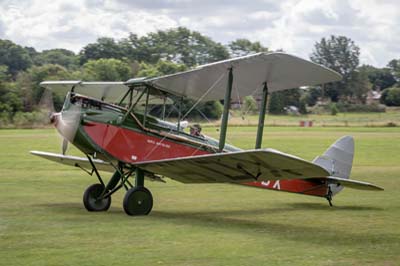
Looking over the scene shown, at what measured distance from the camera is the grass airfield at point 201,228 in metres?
8.21

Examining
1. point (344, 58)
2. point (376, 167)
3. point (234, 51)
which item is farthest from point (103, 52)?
point (376, 167)

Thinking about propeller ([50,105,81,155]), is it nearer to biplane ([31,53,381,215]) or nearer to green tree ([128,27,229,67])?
biplane ([31,53,381,215])

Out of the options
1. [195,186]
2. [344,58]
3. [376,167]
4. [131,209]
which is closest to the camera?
[131,209]

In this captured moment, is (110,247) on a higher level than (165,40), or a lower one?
lower

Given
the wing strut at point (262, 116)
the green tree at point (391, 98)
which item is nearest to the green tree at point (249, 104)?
the wing strut at point (262, 116)

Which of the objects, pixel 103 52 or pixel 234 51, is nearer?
pixel 103 52

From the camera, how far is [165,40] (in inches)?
4759

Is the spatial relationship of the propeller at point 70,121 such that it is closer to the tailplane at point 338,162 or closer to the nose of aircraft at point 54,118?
the nose of aircraft at point 54,118

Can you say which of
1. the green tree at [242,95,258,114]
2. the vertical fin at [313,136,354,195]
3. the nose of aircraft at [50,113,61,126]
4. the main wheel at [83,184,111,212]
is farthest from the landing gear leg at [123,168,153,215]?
the vertical fin at [313,136,354,195]

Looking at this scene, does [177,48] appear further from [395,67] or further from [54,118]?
[54,118]

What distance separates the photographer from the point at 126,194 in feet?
38.4

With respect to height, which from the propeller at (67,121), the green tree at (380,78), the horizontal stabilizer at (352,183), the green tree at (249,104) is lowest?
the horizontal stabilizer at (352,183)

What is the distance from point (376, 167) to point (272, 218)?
13.7 metres

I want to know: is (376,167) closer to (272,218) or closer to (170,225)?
(272,218)
